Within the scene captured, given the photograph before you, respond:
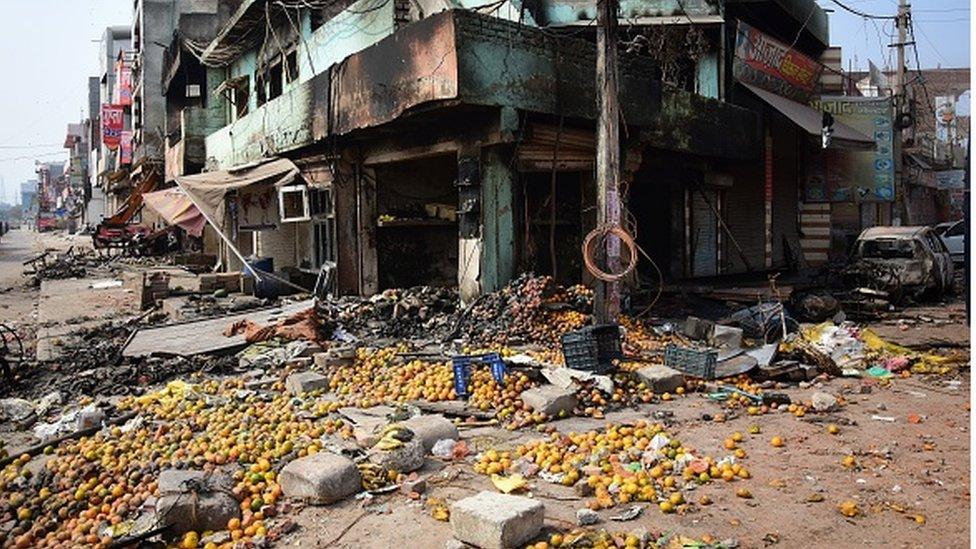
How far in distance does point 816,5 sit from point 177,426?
20962 millimetres

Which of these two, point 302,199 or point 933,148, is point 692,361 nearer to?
point 302,199

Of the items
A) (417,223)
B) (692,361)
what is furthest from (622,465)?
(417,223)

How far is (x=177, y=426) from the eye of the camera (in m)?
6.43

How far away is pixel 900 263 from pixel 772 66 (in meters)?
6.30

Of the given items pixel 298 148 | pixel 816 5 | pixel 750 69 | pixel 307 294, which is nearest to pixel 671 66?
pixel 750 69

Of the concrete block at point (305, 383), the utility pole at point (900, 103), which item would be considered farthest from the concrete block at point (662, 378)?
the utility pole at point (900, 103)

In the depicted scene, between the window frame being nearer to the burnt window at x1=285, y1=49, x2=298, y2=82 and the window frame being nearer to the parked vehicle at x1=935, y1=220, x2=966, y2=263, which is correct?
the burnt window at x1=285, y1=49, x2=298, y2=82

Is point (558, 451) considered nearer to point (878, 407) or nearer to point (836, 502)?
point (836, 502)

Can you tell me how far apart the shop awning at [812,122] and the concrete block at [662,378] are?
1161 centimetres

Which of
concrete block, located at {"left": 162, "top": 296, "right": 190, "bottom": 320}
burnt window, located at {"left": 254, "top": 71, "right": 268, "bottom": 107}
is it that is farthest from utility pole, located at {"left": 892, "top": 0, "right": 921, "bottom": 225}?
concrete block, located at {"left": 162, "top": 296, "right": 190, "bottom": 320}

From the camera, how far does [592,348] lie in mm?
7902

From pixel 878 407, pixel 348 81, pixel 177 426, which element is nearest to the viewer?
pixel 177 426

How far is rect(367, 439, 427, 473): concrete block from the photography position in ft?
16.7

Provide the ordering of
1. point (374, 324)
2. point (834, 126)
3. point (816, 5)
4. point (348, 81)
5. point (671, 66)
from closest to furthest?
point (374, 324) < point (348, 81) < point (671, 66) < point (834, 126) < point (816, 5)
